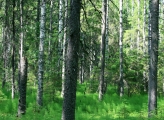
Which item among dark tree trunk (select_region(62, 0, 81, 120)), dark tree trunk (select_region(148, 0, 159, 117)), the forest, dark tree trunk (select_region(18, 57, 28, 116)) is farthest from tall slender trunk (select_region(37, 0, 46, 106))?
dark tree trunk (select_region(62, 0, 81, 120))

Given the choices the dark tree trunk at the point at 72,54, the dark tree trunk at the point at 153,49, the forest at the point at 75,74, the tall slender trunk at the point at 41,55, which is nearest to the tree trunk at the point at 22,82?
the forest at the point at 75,74

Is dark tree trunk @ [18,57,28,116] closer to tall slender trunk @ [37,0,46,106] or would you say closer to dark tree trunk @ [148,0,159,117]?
tall slender trunk @ [37,0,46,106]

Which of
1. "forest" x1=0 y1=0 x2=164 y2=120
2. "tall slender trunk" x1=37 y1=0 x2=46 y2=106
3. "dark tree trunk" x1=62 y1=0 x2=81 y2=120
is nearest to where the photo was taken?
"dark tree trunk" x1=62 y1=0 x2=81 y2=120

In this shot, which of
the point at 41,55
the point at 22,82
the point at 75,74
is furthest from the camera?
the point at 41,55

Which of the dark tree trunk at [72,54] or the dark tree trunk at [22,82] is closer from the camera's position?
the dark tree trunk at [72,54]

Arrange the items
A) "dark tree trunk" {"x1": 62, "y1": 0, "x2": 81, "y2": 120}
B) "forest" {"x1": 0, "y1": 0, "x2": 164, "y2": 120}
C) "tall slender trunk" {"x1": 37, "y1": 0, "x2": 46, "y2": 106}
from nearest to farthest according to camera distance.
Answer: "dark tree trunk" {"x1": 62, "y1": 0, "x2": 81, "y2": 120} < "forest" {"x1": 0, "y1": 0, "x2": 164, "y2": 120} < "tall slender trunk" {"x1": 37, "y1": 0, "x2": 46, "y2": 106}

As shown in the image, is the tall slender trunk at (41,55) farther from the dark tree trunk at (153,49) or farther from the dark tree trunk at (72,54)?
the dark tree trunk at (72,54)

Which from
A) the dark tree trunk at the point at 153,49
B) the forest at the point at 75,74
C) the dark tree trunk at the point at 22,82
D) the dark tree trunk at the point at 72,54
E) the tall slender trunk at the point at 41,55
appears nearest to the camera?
the dark tree trunk at the point at 72,54

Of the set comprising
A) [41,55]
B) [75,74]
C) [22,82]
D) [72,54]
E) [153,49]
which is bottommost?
[22,82]

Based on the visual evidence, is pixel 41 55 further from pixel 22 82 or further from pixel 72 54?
pixel 72 54

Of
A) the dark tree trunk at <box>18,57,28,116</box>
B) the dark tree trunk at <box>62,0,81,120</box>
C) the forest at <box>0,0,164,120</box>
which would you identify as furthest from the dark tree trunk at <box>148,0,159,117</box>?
the dark tree trunk at <box>62,0,81,120</box>

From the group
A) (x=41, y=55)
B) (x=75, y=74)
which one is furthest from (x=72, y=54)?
(x=41, y=55)

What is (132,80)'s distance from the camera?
2022 cm

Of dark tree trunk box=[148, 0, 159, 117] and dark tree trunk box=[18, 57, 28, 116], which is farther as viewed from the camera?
dark tree trunk box=[18, 57, 28, 116]
